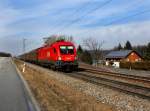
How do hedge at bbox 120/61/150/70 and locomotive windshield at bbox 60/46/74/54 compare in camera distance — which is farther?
hedge at bbox 120/61/150/70

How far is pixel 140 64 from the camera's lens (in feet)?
165

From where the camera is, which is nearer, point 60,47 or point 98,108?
point 98,108

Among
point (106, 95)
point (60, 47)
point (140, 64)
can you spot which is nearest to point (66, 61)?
point (60, 47)

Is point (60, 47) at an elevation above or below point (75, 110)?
above

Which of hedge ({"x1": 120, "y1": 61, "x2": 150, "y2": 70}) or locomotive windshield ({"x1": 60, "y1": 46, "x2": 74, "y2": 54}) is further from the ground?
locomotive windshield ({"x1": 60, "y1": 46, "x2": 74, "y2": 54})

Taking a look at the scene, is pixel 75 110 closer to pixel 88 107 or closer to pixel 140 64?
pixel 88 107

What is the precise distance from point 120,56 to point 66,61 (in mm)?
67643

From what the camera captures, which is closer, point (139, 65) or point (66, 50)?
point (66, 50)

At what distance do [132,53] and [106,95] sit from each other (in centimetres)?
8916

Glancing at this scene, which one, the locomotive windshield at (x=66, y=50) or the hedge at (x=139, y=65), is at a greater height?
the locomotive windshield at (x=66, y=50)

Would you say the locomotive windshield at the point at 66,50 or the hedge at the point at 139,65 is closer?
the locomotive windshield at the point at 66,50

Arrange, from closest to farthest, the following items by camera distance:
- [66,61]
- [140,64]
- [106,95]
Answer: [106,95], [66,61], [140,64]

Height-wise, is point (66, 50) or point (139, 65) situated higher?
point (66, 50)

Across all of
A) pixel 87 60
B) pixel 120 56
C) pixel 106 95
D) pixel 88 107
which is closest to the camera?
pixel 88 107
